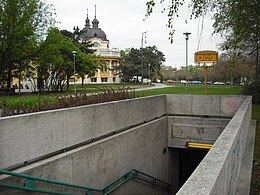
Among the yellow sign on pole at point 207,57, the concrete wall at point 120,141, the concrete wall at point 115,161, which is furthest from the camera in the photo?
the yellow sign on pole at point 207,57

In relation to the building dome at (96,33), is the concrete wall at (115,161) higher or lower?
lower

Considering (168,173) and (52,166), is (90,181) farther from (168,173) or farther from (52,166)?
(168,173)

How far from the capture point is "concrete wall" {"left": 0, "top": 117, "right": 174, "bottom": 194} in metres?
5.89

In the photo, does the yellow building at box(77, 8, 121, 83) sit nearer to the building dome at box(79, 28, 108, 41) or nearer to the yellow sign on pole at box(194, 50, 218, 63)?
the building dome at box(79, 28, 108, 41)

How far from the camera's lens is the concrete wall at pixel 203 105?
38.8 feet

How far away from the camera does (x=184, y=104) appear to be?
12.3 meters

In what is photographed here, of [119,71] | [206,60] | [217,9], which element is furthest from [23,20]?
[119,71]

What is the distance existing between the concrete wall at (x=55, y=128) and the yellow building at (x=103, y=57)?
5390 centimetres

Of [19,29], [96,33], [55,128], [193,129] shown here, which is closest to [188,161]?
[193,129]

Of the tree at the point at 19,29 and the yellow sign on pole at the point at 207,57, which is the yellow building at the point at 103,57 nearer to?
the tree at the point at 19,29

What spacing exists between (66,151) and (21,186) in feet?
5.17

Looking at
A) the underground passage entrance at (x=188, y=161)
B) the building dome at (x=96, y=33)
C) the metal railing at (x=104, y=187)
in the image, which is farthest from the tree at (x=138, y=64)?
the metal railing at (x=104, y=187)

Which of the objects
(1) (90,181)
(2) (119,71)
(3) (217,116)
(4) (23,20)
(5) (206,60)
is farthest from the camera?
(2) (119,71)

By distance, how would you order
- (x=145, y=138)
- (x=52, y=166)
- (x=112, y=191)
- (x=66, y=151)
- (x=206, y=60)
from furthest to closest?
(x=206, y=60) → (x=145, y=138) → (x=112, y=191) → (x=66, y=151) → (x=52, y=166)
